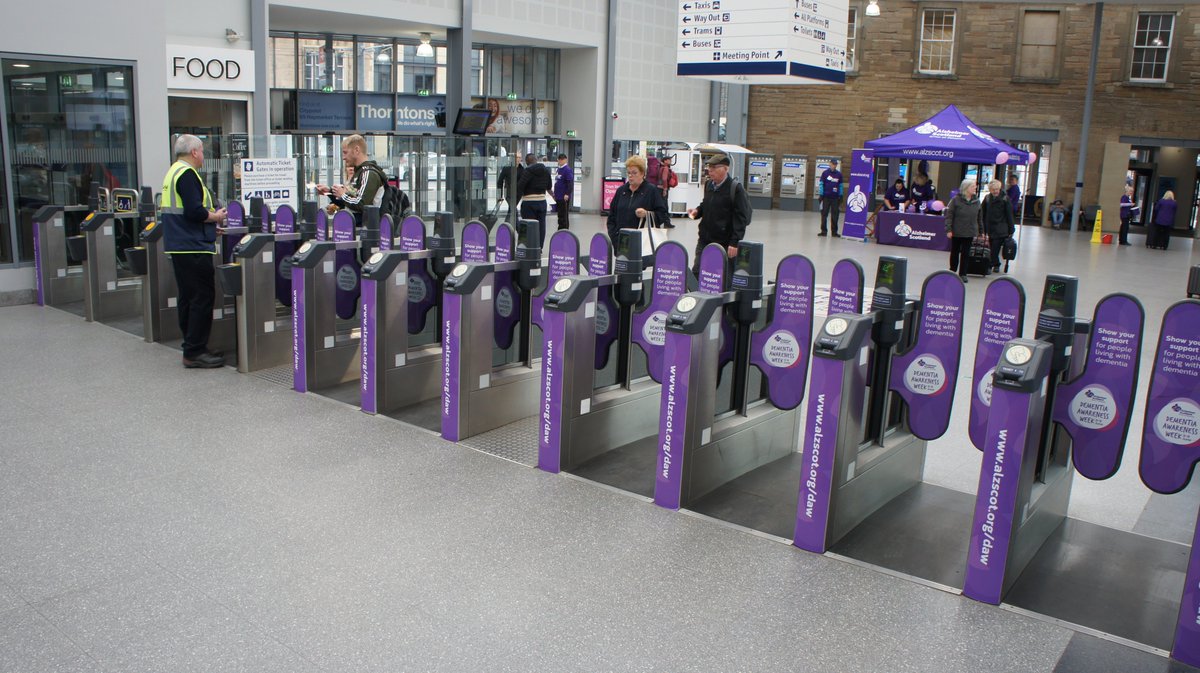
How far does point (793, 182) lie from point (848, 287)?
21.1 metres

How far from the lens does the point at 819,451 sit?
12.8 ft

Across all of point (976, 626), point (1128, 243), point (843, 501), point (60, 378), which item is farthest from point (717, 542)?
point (1128, 243)

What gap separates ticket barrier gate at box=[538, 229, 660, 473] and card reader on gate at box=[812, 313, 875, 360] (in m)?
1.30

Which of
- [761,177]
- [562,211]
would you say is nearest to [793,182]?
[761,177]

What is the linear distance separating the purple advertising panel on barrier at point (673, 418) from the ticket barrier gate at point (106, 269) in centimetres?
531

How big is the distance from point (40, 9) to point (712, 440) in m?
7.45

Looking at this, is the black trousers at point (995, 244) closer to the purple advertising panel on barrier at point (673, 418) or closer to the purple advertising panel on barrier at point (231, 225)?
the purple advertising panel on barrier at point (231, 225)

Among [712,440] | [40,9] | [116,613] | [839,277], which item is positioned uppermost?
[40,9]

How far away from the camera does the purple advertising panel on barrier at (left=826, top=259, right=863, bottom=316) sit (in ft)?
14.3

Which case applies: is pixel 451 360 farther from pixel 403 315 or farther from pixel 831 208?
pixel 831 208

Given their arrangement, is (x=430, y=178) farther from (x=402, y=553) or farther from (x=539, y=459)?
(x=402, y=553)

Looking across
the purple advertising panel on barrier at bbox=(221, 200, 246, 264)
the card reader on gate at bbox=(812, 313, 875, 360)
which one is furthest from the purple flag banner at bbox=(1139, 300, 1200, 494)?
the purple advertising panel on barrier at bbox=(221, 200, 246, 264)

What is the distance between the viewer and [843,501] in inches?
159

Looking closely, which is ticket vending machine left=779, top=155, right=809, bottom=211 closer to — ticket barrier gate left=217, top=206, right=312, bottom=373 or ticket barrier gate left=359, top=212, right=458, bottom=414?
ticket barrier gate left=217, top=206, right=312, bottom=373
